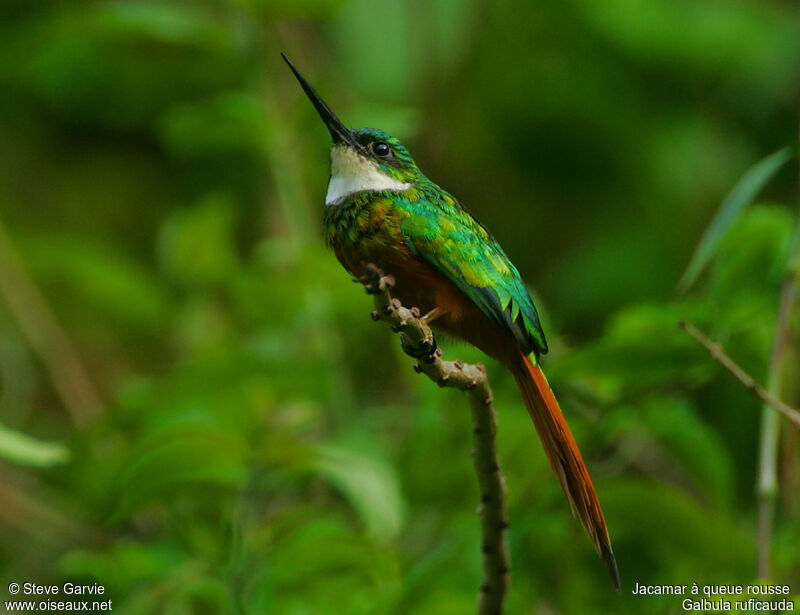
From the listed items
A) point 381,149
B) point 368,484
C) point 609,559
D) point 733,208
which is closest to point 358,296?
point 381,149

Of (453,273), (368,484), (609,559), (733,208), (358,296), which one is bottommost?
(609,559)

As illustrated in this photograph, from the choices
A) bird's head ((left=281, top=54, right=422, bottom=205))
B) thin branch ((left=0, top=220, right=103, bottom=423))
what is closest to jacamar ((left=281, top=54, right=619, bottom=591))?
bird's head ((left=281, top=54, right=422, bottom=205))

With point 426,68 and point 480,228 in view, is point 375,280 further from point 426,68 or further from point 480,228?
point 426,68

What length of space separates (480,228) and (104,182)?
2.80 m

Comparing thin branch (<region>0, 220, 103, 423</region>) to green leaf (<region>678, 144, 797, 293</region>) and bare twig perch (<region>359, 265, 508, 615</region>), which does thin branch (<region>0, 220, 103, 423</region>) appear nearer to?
bare twig perch (<region>359, 265, 508, 615</region>)

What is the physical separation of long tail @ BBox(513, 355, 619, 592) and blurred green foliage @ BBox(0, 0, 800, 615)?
0.10 metres

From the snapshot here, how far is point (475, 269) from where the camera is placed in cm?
172

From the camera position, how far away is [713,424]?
3057 millimetres

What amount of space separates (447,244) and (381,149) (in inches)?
18.7

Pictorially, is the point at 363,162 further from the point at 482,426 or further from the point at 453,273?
the point at 482,426

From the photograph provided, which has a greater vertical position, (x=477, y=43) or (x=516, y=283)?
(x=477, y=43)

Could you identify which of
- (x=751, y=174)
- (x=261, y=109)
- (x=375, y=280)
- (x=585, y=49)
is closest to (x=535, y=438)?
(x=751, y=174)

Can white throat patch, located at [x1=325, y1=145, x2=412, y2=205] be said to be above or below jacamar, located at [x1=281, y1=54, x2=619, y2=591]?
above

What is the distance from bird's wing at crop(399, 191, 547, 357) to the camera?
1.69 m
